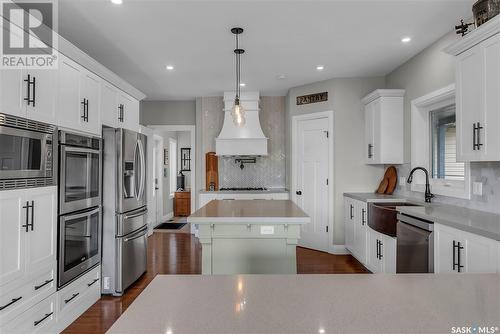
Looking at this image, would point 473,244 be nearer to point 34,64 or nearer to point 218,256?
point 218,256

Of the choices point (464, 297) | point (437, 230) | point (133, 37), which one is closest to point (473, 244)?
point (437, 230)

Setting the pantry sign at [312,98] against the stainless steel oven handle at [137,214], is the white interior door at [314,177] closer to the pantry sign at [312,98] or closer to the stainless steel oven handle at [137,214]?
the pantry sign at [312,98]

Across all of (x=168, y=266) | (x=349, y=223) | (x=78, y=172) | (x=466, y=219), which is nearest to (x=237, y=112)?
(x=78, y=172)

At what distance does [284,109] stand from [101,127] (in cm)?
363

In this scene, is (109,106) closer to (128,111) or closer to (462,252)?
(128,111)

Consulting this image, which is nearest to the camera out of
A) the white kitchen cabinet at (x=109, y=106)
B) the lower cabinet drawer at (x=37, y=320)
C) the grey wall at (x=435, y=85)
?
the lower cabinet drawer at (x=37, y=320)

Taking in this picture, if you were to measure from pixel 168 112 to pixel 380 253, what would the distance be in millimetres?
4638

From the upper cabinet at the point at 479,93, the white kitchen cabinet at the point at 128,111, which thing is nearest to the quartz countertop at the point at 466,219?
the upper cabinet at the point at 479,93

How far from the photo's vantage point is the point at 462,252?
2023mm

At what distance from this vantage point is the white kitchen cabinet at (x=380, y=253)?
312 cm

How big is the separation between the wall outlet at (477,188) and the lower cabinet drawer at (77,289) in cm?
363

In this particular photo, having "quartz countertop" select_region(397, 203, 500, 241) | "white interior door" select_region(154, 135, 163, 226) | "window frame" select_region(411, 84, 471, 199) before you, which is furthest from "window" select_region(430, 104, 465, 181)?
Result: "white interior door" select_region(154, 135, 163, 226)

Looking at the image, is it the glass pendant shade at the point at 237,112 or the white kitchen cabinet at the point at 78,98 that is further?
the glass pendant shade at the point at 237,112

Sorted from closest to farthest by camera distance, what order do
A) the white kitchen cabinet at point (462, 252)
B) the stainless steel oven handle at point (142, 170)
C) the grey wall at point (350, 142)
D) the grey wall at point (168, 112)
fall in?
the white kitchen cabinet at point (462, 252) < the stainless steel oven handle at point (142, 170) < the grey wall at point (350, 142) < the grey wall at point (168, 112)
